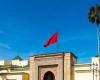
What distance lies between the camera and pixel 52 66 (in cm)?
4838

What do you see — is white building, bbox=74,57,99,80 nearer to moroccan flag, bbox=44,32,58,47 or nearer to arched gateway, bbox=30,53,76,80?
arched gateway, bbox=30,53,76,80

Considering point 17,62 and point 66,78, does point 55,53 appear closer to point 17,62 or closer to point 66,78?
point 66,78

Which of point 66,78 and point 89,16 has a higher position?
point 89,16

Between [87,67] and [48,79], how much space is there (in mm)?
6817

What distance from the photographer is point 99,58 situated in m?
45.1

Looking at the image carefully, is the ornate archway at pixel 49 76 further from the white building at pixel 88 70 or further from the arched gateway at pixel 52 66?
the white building at pixel 88 70

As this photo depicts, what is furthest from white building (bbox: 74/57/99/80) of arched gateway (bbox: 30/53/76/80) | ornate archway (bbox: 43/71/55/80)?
ornate archway (bbox: 43/71/55/80)

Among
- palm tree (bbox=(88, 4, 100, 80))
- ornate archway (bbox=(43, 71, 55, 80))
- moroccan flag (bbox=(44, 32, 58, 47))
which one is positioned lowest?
ornate archway (bbox=(43, 71, 55, 80))

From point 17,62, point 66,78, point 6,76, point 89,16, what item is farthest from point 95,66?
point 17,62

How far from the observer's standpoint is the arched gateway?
4684 cm

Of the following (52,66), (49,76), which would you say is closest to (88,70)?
(52,66)

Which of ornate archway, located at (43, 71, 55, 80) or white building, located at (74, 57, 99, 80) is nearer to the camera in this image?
white building, located at (74, 57, 99, 80)

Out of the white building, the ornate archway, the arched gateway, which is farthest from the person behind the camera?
the ornate archway

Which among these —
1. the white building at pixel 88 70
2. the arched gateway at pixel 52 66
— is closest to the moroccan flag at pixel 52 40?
the arched gateway at pixel 52 66
